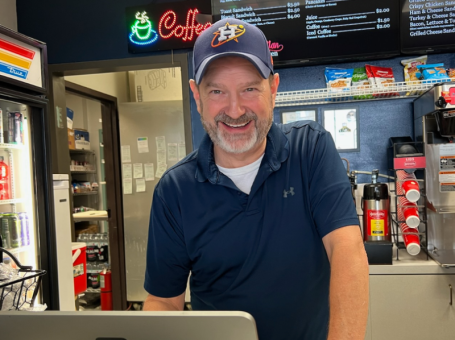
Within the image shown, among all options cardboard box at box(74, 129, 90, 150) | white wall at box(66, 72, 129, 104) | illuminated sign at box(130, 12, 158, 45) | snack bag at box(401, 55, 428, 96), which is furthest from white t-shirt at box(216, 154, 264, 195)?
cardboard box at box(74, 129, 90, 150)

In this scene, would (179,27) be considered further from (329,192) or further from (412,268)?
(329,192)

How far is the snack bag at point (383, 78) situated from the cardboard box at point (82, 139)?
4828mm

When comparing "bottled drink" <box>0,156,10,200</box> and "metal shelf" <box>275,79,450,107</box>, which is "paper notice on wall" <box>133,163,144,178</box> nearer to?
"metal shelf" <box>275,79,450,107</box>

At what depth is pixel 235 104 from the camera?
129cm

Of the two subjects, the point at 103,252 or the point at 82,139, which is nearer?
the point at 103,252

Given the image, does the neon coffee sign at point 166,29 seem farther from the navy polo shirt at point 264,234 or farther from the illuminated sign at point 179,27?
the navy polo shirt at point 264,234

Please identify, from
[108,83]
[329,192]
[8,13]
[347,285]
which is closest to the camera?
[347,285]

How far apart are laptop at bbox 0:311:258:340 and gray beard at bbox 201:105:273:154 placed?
2.43 ft

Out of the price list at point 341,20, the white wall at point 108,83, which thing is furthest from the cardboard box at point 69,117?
the price list at point 341,20

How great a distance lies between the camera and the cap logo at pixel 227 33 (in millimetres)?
1274

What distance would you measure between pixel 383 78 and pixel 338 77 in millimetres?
302

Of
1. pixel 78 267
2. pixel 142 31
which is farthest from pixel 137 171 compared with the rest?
pixel 142 31

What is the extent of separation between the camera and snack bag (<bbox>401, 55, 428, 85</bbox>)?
10.2 feet

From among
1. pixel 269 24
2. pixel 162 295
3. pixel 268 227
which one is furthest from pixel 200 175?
pixel 269 24
